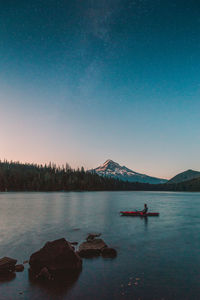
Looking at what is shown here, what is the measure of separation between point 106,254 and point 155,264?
4.49 m

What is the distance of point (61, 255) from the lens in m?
15.4

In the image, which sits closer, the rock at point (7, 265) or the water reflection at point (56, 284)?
the water reflection at point (56, 284)

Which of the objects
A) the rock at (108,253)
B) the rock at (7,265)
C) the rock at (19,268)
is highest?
the rock at (7,265)

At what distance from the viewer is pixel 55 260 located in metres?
15.2

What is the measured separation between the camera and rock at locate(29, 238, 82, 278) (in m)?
15.1

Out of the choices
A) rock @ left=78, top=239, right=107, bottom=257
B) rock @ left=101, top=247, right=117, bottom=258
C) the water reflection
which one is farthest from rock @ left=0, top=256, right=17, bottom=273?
rock @ left=101, top=247, right=117, bottom=258

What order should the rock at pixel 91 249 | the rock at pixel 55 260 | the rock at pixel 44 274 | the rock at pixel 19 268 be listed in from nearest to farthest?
the rock at pixel 44 274 → the rock at pixel 55 260 → the rock at pixel 19 268 → the rock at pixel 91 249

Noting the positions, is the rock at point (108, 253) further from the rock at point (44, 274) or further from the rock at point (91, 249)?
the rock at point (44, 274)

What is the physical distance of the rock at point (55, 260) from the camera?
49.5 feet

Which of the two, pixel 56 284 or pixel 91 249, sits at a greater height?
pixel 91 249

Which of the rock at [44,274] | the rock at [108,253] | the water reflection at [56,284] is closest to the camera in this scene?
the water reflection at [56,284]

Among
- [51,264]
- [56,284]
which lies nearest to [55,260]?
[51,264]

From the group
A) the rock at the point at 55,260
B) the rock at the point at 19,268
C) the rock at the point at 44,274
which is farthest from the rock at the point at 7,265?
the rock at the point at 44,274

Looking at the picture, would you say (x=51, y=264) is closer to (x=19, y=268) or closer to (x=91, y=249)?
(x=19, y=268)
